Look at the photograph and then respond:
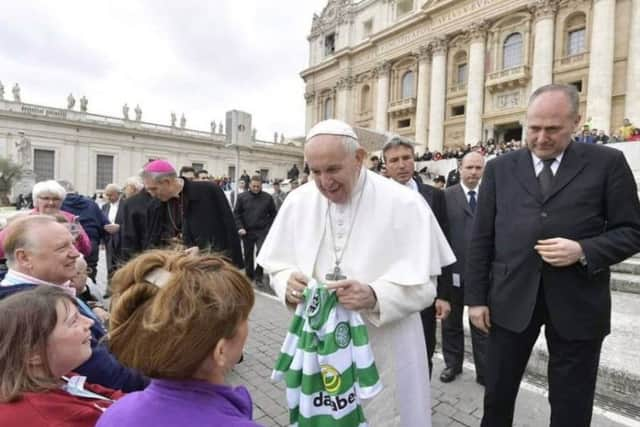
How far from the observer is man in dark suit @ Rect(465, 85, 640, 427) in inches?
76.7

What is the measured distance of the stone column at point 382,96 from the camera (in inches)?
1419

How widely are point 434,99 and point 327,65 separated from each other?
17.1 metres

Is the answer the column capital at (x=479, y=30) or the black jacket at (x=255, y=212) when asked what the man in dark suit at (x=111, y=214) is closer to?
→ the black jacket at (x=255, y=212)

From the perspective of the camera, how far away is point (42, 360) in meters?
1.37

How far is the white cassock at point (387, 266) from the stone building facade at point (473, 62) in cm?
2045

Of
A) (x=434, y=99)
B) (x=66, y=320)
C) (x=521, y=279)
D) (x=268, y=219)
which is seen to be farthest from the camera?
(x=434, y=99)

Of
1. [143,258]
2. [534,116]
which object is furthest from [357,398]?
[534,116]

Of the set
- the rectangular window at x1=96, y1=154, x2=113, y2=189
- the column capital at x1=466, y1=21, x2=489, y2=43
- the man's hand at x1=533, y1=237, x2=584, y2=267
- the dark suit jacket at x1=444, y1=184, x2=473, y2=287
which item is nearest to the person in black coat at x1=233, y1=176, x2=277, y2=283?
the dark suit jacket at x1=444, y1=184, x2=473, y2=287

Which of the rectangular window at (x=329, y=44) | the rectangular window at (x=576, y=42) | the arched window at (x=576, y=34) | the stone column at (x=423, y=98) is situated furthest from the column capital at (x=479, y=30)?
the rectangular window at (x=329, y=44)

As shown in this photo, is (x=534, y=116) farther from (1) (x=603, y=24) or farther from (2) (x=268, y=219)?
(1) (x=603, y=24)

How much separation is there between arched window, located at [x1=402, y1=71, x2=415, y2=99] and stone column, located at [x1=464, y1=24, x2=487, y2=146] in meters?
7.11

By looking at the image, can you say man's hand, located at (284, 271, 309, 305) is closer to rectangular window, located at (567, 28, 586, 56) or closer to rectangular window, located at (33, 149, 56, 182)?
rectangular window, located at (567, 28, 586, 56)

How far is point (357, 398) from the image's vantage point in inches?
70.7

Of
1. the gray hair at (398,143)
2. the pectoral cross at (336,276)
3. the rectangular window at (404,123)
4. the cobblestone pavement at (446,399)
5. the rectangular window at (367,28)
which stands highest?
the rectangular window at (367,28)
